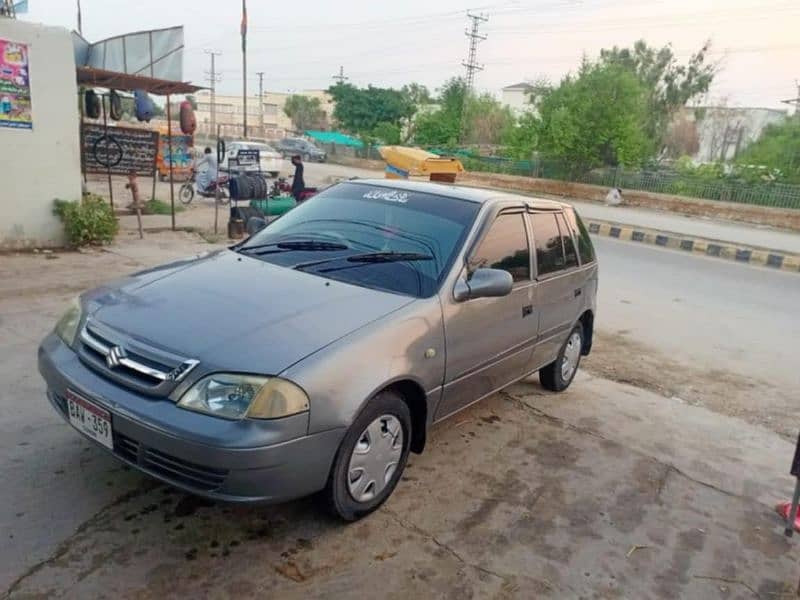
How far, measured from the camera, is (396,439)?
9.73ft

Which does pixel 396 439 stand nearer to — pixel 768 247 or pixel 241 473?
pixel 241 473

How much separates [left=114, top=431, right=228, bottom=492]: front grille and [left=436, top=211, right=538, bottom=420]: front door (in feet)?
4.24

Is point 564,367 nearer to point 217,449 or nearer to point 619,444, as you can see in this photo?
point 619,444

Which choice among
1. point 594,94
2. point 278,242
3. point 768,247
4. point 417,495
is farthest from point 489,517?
point 594,94

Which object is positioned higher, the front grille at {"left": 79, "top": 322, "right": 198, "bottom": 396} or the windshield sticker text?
the windshield sticker text

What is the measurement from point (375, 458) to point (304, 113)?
3384 inches

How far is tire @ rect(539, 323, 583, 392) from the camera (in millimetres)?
4797

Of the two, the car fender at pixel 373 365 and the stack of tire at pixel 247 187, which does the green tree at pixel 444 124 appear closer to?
the stack of tire at pixel 247 187

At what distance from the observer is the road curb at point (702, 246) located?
1334cm

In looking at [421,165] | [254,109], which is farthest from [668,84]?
[254,109]

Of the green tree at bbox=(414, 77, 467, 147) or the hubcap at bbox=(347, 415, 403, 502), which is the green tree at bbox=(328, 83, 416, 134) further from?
the hubcap at bbox=(347, 415, 403, 502)

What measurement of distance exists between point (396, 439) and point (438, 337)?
21.8 inches

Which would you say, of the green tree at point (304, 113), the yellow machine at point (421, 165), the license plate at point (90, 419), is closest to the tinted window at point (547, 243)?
the license plate at point (90, 419)

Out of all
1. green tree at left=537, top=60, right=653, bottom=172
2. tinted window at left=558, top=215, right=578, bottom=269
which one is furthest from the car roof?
green tree at left=537, top=60, right=653, bottom=172
